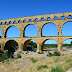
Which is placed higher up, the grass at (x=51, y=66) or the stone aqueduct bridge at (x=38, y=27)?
the stone aqueduct bridge at (x=38, y=27)

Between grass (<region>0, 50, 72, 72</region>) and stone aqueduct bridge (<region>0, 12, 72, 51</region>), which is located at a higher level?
stone aqueduct bridge (<region>0, 12, 72, 51</region>)

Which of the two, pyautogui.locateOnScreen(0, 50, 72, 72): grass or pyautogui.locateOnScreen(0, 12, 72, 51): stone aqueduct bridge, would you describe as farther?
pyautogui.locateOnScreen(0, 12, 72, 51): stone aqueduct bridge

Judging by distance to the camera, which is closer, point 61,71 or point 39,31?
point 61,71

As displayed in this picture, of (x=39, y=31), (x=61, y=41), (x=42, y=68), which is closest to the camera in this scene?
(x=42, y=68)

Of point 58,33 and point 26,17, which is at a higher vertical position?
point 26,17

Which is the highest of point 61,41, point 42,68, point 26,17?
point 26,17

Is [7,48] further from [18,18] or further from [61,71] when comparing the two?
[61,71]

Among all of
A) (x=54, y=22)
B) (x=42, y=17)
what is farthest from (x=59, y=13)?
(x=42, y=17)

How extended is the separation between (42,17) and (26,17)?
4.27 m

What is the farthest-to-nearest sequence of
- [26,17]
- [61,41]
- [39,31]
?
1. [26,17]
2. [39,31]
3. [61,41]

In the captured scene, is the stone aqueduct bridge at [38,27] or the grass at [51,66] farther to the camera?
the stone aqueduct bridge at [38,27]

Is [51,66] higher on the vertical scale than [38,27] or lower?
lower

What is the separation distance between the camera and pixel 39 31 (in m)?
26.5

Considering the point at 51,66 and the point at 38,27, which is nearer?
the point at 51,66
